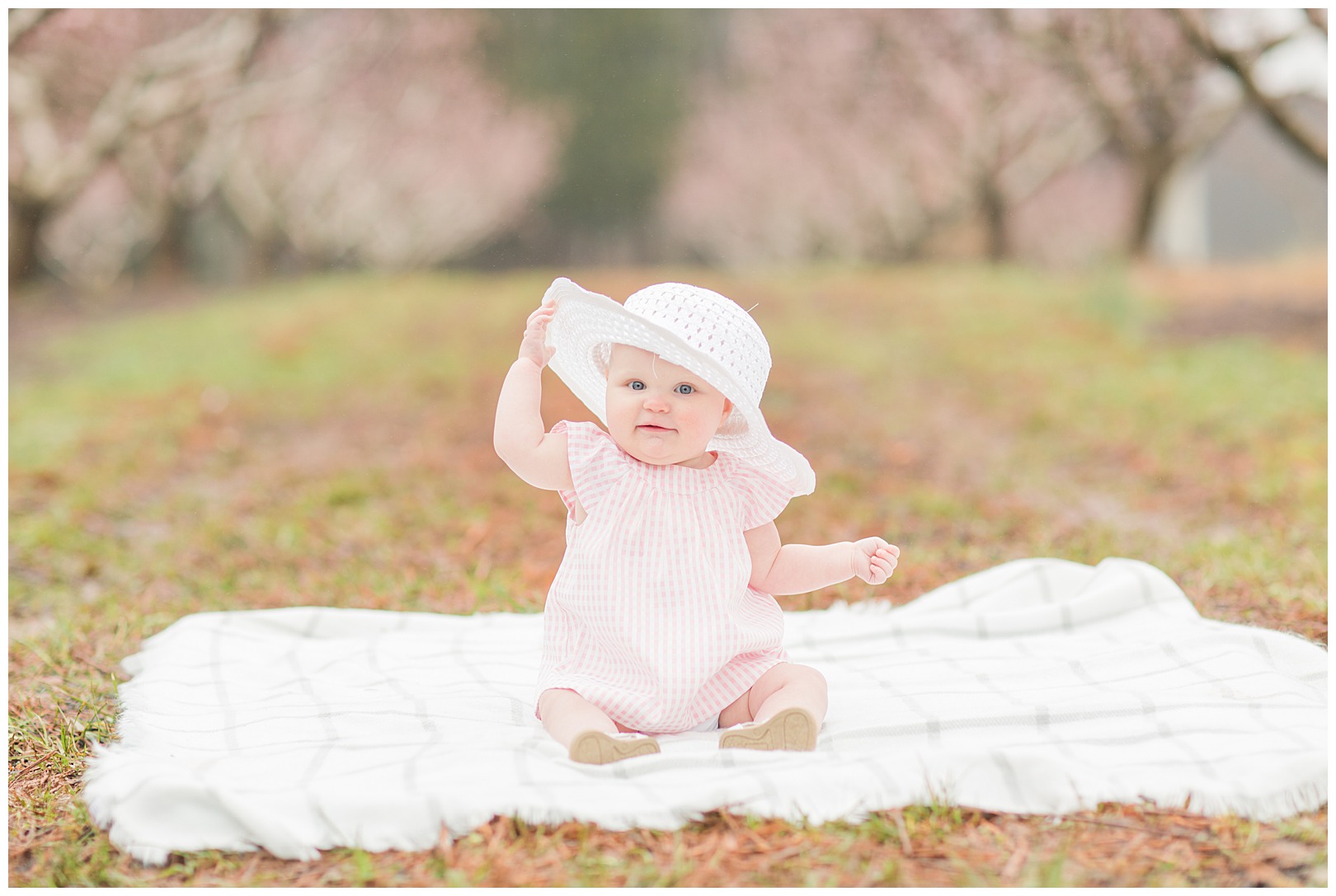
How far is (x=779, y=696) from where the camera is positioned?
7.11 feet

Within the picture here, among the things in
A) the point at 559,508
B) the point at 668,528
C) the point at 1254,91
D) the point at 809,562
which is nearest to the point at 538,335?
the point at 668,528

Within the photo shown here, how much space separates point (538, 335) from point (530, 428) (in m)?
0.19

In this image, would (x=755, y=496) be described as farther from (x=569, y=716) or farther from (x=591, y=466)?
(x=569, y=716)

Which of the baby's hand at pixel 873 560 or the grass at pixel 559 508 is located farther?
the baby's hand at pixel 873 560

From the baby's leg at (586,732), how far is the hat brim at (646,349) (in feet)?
1.78

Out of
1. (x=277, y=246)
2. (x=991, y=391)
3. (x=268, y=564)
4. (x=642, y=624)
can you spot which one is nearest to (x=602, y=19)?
(x=277, y=246)

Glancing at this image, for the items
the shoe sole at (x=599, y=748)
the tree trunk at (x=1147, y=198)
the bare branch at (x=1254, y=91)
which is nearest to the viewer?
the shoe sole at (x=599, y=748)

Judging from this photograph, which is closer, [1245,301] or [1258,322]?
[1258,322]

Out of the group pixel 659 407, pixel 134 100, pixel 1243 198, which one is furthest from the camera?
pixel 1243 198

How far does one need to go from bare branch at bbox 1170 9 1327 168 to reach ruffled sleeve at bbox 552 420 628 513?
5.84 metres

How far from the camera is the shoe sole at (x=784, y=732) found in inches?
81.7

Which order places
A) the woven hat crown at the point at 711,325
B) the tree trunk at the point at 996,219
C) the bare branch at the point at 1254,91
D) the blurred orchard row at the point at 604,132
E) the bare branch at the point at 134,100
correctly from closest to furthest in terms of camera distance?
the woven hat crown at the point at 711,325, the bare branch at the point at 1254,91, the bare branch at the point at 134,100, the blurred orchard row at the point at 604,132, the tree trunk at the point at 996,219

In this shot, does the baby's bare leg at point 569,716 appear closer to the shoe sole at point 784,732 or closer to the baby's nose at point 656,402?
the shoe sole at point 784,732

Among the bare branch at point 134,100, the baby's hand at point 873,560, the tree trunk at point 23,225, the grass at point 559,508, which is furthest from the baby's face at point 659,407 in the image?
the tree trunk at point 23,225
